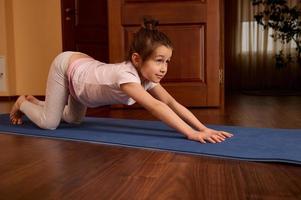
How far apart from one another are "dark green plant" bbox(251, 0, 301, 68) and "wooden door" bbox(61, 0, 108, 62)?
2.14 metres

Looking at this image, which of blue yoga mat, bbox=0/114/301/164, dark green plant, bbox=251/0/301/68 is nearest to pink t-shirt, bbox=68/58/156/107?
blue yoga mat, bbox=0/114/301/164

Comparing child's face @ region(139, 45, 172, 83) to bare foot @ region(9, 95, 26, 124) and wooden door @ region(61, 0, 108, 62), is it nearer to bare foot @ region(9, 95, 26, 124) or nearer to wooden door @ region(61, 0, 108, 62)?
bare foot @ region(9, 95, 26, 124)

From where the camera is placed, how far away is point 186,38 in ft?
8.70

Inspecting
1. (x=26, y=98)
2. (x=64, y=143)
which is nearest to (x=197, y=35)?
(x=26, y=98)

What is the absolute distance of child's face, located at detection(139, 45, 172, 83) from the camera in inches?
54.2

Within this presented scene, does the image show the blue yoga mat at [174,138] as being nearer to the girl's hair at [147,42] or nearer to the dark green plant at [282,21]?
the girl's hair at [147,42]

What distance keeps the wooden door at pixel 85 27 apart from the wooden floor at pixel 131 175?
7.40ft

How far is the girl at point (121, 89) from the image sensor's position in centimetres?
137

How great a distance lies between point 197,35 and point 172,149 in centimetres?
156

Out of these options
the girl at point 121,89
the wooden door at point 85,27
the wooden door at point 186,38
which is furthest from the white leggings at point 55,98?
the wooden door at point 85,27

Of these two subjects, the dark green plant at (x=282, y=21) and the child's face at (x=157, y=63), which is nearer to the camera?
the child's face at (x=157, y=63)

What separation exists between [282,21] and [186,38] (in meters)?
2.44

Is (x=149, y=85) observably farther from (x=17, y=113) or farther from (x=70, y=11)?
(x=70, y=11)

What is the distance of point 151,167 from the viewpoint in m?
1.01
